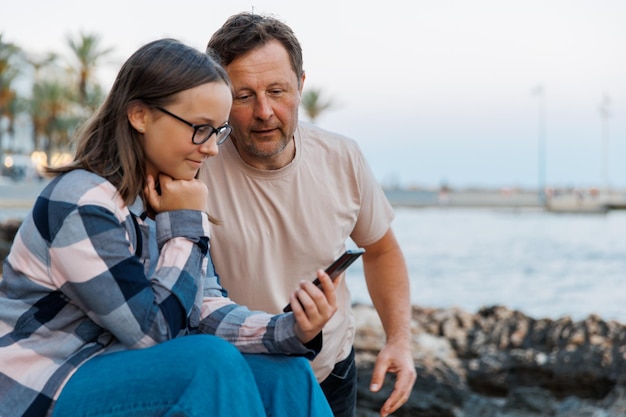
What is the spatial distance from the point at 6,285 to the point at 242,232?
1.24 metres

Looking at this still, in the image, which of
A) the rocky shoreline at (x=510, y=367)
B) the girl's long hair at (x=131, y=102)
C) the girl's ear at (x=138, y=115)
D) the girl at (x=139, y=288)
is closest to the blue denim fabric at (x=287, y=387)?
the girl at (x=139, y=288)

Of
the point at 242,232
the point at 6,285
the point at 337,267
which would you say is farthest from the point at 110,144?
the point at 242,232

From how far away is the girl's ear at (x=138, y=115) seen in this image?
2199 millimetres

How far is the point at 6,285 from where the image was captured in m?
2.05

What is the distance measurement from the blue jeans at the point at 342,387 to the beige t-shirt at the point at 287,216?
0.24 ft

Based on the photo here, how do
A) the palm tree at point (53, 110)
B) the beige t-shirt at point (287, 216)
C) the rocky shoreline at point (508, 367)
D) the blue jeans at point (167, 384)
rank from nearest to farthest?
the blue jeans at point (167, 384) → the beige t-shirt at point (287, 216) → the rocky shoreline at point (508, 367) → the palm tree at point (53, 110)

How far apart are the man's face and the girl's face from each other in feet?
2.57

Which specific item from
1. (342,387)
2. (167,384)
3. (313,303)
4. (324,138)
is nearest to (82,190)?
(167,384)

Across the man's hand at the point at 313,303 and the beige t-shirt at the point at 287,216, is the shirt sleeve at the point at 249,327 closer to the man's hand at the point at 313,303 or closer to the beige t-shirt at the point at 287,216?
the man's hand at the point at 313,303

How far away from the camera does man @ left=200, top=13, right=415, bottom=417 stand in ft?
10.0

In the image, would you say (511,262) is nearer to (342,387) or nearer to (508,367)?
(508,367)

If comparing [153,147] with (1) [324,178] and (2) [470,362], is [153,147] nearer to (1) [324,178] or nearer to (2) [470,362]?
(1) [324,178]

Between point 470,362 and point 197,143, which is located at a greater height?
point 197,143

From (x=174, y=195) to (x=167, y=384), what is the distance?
0.50 m
